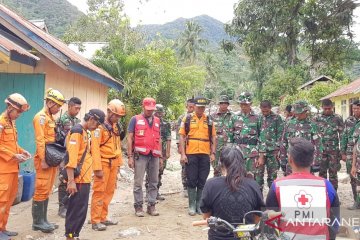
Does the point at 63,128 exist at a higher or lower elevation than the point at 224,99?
lower

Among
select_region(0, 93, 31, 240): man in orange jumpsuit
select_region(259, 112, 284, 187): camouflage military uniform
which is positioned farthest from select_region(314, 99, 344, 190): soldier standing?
select_region(0, 93, 31, 240): man in orange jumpsuit

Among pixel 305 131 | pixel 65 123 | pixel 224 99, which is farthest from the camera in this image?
pixel 224 99

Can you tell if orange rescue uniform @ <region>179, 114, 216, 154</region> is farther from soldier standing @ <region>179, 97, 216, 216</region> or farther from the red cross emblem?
Result: the red cross emblem

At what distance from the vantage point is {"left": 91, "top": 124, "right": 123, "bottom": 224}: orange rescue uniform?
5734 mm

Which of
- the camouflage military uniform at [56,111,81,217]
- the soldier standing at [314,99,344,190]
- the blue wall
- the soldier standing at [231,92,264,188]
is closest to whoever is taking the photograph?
the camouflage military uniform at [56,111,81,217]

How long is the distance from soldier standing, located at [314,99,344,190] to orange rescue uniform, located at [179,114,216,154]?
2.21 metres

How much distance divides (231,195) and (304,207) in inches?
23.3

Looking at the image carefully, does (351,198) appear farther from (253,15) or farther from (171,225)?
(253,15)

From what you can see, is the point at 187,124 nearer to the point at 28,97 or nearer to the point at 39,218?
the point at 39,218

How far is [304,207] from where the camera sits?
2637mm

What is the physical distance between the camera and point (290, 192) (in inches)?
105

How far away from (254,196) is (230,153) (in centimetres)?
37

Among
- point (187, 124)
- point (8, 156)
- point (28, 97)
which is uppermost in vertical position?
point (28, 97)

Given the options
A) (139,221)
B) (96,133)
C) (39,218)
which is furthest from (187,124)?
(39,218)
